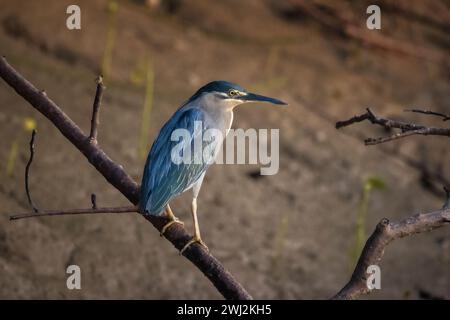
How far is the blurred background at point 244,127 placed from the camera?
143 inches

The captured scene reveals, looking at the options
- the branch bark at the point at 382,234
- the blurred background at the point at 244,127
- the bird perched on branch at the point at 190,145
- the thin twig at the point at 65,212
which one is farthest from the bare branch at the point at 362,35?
the thin twig at the point at 65,212

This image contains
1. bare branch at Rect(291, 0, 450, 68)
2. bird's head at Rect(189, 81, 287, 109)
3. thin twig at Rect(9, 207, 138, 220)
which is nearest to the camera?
thin twig at Rect(9, 207, 138, 220)

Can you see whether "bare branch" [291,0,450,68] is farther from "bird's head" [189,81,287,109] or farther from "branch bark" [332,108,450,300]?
"branch bark" [332,108,450,300]

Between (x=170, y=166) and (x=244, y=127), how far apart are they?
2689 millimetres

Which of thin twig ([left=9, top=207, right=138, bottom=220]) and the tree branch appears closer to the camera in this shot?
thin twig ([left=9, top=207, right=138, bottom=220])

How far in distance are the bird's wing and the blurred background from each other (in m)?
1.33

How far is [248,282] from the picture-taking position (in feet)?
12.1

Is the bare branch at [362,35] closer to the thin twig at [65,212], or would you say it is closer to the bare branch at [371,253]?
A: the bare branch at [371,253]

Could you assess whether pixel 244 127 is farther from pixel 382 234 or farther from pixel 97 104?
pixel 382 234

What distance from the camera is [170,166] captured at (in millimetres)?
Result: 2109

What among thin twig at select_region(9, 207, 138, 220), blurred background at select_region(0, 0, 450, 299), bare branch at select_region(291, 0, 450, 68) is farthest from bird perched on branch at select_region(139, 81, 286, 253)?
bare branch at select_region(291, 0, 450, 68)

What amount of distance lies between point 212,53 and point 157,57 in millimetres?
425

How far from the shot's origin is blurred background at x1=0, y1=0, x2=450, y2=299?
143 inches
